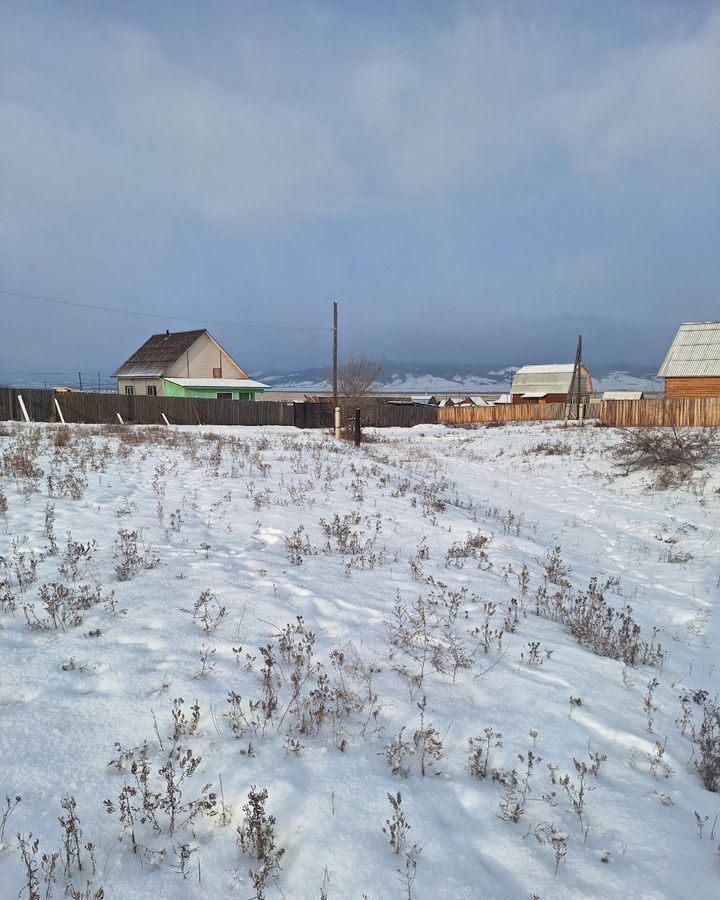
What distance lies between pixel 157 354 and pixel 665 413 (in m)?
41.0

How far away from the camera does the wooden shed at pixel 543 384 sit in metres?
71.6

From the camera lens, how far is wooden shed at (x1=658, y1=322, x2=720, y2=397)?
1342 inches

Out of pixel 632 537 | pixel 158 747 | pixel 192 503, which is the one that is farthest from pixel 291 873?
pixel 632 537

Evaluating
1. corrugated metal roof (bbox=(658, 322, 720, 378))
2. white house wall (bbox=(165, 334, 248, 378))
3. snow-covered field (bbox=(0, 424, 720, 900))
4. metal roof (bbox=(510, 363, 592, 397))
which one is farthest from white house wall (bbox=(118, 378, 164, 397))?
metal roof (bbox=(510, 363, 592, 397))

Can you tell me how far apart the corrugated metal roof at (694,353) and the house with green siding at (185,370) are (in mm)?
32060

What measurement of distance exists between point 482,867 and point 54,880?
1647 millimetres

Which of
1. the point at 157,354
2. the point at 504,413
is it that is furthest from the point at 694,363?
the point at 157,354

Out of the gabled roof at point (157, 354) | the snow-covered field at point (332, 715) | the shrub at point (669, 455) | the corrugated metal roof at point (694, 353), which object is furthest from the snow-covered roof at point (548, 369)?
the snow-covered field at point (332, 715)

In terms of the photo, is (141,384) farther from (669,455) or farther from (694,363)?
(669,455)

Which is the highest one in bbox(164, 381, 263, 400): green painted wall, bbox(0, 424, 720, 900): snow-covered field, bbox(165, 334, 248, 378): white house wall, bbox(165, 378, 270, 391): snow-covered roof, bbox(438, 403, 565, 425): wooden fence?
bbox(165, 334, 248, 378): white house wall

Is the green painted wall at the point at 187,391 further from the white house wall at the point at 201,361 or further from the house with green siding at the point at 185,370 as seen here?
the white house wall at the point at 201,361

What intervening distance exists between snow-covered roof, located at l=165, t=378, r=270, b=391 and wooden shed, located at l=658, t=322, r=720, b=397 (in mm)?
31584

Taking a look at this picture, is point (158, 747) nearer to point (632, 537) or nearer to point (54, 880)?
point (54, 880)

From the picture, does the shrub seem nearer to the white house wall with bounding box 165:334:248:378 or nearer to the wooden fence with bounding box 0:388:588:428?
the wooden fence with bounding box 0:388:588:428
